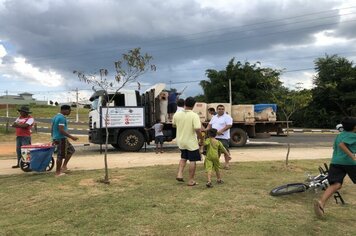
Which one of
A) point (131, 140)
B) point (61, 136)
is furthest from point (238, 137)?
point (61, 136)

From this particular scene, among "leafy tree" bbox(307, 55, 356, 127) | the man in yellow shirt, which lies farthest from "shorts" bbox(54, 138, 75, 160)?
"leafy tree" bbox(307, 55, 356, 127)

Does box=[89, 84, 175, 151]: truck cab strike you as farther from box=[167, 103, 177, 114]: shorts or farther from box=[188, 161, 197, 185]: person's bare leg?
box=[188, 161, 197, 185]: person's bare leg

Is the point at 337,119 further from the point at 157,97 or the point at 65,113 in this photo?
the point at 65,113

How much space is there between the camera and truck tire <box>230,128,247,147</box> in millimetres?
19625

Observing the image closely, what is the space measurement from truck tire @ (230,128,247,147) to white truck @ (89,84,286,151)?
1.62m

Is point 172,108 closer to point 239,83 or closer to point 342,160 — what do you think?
point 342,160

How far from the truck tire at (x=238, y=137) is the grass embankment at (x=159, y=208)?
10.3m

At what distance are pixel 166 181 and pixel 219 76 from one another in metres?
45.4

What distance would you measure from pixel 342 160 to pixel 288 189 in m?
1.46

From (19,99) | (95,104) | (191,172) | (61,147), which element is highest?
(19,99)

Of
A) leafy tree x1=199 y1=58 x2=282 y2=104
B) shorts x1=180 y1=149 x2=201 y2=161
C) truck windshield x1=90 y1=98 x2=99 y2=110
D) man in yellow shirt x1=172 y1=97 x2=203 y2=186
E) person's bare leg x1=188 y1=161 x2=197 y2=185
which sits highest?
leafy tree x1=199 y1=58 x2=282 y2=104

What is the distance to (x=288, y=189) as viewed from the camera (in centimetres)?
746

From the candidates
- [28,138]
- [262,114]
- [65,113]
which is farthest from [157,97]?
[65,113]

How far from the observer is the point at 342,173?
20.6ft
